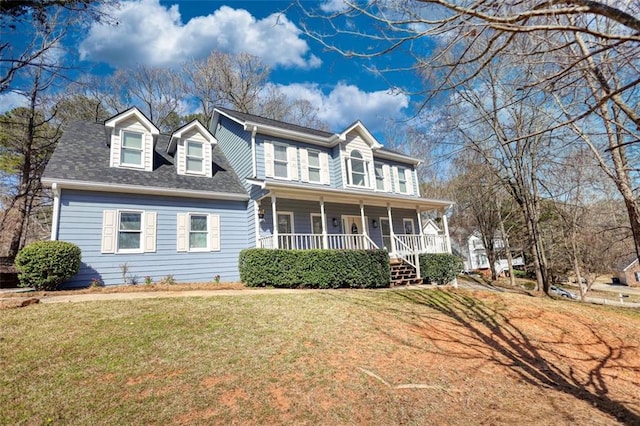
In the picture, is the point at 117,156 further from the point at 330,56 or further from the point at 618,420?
the point at 618,420

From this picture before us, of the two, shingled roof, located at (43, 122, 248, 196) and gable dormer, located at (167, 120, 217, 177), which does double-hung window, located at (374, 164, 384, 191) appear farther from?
gable dormer, located at (167, 120, 217, 177)

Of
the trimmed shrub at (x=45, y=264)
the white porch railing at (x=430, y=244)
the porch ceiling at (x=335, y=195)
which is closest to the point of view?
the trimmed shrub at (x=45, y=264)

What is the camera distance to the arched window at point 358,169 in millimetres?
15125

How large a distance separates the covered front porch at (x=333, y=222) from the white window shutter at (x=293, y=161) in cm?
109

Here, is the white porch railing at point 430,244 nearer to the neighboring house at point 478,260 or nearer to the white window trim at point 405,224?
the white window trim at point 405,224

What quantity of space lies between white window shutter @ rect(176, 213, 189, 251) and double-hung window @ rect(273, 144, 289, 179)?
3.97 m

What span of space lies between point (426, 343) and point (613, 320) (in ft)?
21.5

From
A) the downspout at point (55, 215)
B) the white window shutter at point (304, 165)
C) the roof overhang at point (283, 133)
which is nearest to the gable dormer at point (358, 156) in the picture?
the roof overhang at point (283, 133)

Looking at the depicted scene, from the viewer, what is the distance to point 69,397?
348cm

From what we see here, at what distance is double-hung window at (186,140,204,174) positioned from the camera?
12.5 m

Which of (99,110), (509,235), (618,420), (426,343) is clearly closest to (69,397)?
(426,343)

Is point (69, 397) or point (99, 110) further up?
point (99, 110)

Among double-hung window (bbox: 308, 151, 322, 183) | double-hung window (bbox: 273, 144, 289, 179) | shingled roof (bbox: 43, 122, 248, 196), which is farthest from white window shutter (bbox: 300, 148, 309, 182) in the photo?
shingled roof (bbox: 43, 122, 248, 196)

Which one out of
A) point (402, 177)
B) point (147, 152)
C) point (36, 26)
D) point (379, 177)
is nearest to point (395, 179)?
point (402, 177)
